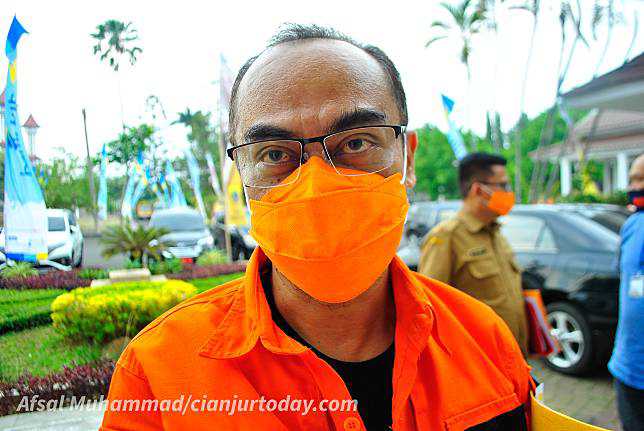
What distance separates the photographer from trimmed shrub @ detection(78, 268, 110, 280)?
2.00m

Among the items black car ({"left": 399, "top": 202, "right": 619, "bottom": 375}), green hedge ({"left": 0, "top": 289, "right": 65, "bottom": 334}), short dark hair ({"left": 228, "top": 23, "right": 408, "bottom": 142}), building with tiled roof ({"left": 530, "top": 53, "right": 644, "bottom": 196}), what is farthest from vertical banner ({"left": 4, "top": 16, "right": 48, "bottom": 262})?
building with tiled roof ({"left": 530, "top": 53, "right": 644, "bottom": 196})

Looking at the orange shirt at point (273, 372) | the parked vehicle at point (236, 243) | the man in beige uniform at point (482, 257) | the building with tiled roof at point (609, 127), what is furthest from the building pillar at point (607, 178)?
the orange shirt at point (273, 372)

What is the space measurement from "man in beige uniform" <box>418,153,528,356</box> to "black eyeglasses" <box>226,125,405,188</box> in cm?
187

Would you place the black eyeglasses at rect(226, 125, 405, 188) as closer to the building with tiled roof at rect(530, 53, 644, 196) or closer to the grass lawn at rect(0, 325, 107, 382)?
the grass lawn at rect(0, 325, 107, 382)

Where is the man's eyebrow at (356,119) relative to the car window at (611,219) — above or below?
above

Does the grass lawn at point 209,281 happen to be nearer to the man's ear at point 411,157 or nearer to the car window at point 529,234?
the man's ear at point 411,157

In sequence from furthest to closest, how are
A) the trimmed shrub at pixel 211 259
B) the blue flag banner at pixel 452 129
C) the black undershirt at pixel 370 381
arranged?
the blue flag banner at pixel 452 129 → the trimmed shrub at pixel 211 259 → the black undershirt at pixel 370 381

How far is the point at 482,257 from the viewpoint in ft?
10.3

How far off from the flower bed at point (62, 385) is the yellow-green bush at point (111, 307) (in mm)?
141

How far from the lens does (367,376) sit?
1.37 m

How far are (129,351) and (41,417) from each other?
0.73m

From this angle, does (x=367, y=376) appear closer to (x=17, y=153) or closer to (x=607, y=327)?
(x=17, y=153)

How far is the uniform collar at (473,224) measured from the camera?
3291mm

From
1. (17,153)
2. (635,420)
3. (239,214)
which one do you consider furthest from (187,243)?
(635,420)
